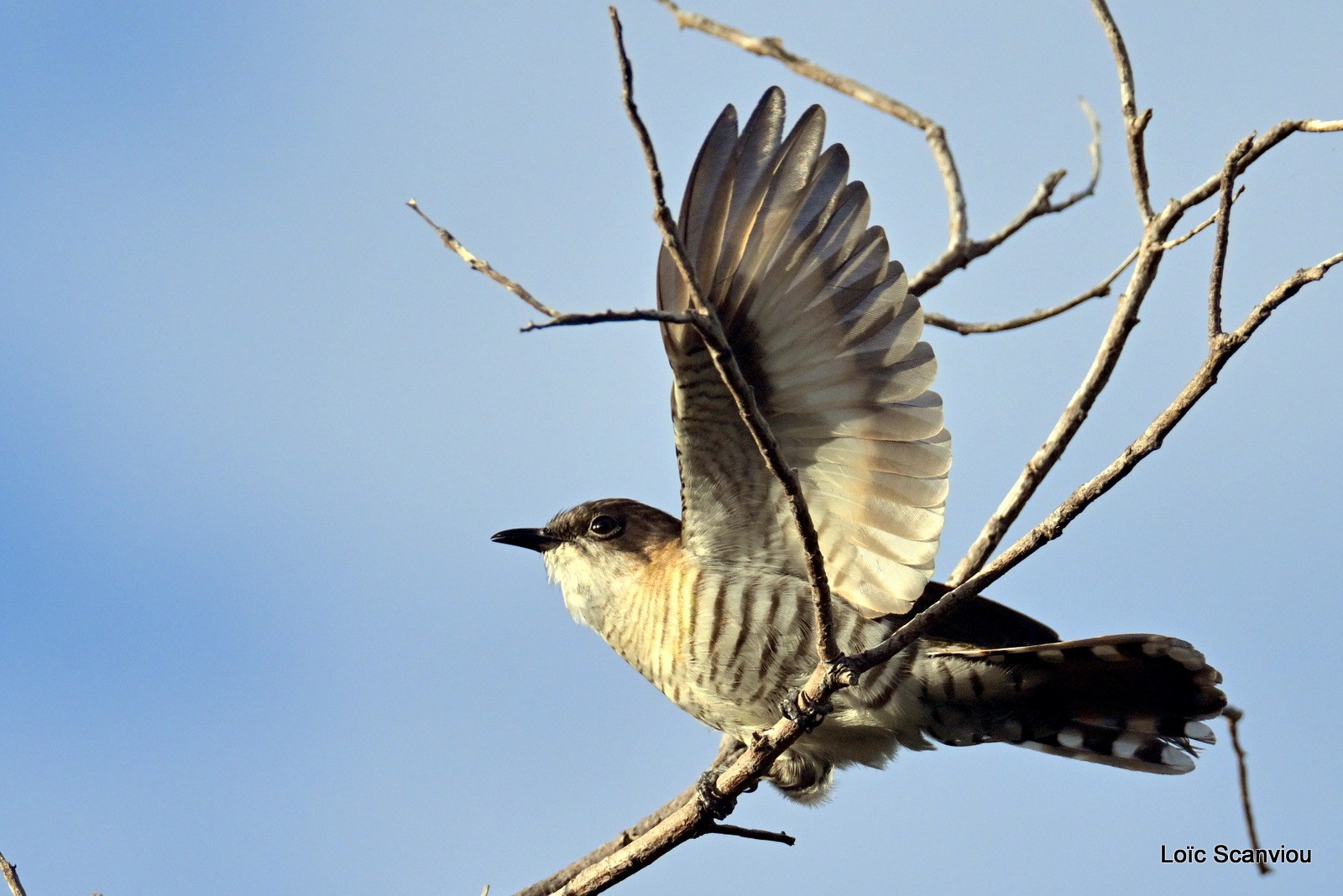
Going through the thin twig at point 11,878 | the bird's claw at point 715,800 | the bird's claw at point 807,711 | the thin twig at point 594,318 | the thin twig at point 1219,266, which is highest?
the thin twig at point 1219,266

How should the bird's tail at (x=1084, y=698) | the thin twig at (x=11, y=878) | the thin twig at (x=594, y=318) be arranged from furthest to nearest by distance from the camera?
the bird's tail at (x=1084, y=698) < the thin twig at (x=11, y=878) < the thin twig at (x=594, y=318)

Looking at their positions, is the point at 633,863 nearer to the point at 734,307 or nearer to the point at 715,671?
the point at 715,671

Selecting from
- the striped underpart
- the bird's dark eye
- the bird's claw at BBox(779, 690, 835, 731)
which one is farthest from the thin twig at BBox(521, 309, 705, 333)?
the bird's dark eye

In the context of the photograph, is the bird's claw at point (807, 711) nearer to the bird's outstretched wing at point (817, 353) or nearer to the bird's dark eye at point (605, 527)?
the bird's outstretched wing at point (817, 353)

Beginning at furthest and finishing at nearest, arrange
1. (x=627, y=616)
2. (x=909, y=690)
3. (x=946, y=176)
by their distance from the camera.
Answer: (x=946, y=176)
(x=627, y=616)
(x=909, y=690)

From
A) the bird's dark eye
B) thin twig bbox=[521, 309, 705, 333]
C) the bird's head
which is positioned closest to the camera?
thin twig bbox=[521, 309, 705, 333]

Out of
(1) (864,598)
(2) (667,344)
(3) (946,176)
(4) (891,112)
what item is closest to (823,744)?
(1) (864,598)

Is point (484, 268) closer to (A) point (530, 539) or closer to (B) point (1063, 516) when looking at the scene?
(B) point (1063, 516)

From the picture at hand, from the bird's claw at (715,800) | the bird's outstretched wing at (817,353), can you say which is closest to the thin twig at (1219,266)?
the bird's outstretched wing at (817,353)

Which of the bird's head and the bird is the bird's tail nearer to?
the bird
